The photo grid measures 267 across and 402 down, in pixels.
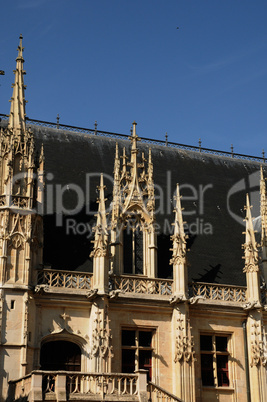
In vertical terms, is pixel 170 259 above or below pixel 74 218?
below

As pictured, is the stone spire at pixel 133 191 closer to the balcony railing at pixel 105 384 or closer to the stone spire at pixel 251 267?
the stone spire at pixel 251 267

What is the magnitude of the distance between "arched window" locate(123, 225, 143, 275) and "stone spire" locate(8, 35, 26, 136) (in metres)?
5.41

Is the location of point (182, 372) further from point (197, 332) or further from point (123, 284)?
point (123, 284)

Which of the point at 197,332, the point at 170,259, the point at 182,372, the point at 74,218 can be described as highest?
the point at 74,218

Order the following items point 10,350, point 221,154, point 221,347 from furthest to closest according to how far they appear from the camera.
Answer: point 221,154, point 221,347, point 10,350

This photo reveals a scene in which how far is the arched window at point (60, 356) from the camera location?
76.1 ft

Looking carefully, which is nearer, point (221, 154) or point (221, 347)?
point (221, 347)

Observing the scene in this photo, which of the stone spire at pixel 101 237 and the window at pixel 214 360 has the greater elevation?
the stone spire at pixel 101 237

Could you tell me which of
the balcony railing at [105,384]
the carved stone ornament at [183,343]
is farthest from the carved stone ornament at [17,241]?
the carved stone ornament at [183,343]

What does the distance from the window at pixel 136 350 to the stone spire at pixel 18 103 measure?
26.6ft

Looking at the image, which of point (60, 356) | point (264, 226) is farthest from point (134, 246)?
point (264, 226)

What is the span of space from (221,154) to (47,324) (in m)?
14.6

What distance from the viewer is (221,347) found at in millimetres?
25391

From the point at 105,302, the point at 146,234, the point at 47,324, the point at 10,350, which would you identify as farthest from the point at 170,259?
the point at 10,350
